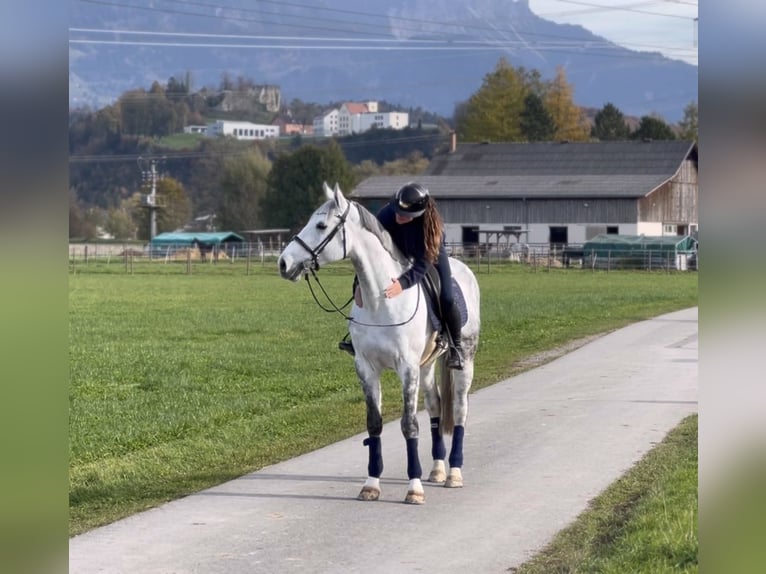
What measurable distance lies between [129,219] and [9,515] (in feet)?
439

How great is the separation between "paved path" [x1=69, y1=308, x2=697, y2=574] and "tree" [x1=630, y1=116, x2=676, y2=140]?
107m

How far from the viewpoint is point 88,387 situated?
16.7 m

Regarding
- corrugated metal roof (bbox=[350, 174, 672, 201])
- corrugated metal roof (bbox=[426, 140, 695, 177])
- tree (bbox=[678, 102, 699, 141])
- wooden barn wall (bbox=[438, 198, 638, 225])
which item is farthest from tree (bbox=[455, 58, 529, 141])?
wooden barn wall (bbox=[438, 198, 638, 225])

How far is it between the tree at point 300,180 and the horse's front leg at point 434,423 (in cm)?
9136

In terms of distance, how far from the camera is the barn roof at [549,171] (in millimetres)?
83812

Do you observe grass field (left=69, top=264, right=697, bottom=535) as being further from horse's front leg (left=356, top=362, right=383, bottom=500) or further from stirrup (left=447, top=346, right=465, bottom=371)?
stirrup (left=447, top=346, right=465, bottom=371)

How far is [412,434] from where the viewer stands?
8.74 m

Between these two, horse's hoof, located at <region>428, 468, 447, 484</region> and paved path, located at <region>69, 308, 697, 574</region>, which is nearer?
paved path, located at <region>69, 308, 697, 574</region>

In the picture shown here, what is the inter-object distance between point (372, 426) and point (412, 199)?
172 cm

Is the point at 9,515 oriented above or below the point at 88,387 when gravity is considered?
above

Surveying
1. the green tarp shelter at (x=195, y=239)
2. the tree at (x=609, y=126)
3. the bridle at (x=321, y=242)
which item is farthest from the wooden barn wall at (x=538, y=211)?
the bridle at (x=321, y=242)

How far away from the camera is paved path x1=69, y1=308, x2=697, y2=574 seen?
6.74 m

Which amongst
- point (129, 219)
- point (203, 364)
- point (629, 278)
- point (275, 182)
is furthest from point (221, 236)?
point (203, 364)

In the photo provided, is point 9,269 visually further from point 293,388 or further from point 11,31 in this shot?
point 293,388
